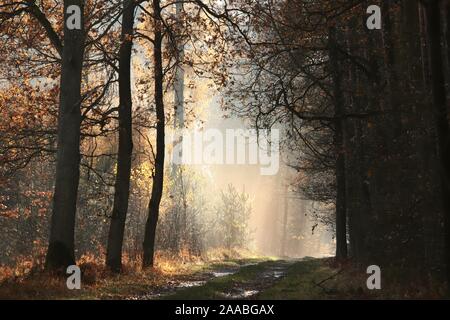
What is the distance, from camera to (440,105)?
9.95 m

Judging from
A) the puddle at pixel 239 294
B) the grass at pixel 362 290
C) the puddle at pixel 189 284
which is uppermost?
the grass at pixel 362 290

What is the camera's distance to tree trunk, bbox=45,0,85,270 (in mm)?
13320

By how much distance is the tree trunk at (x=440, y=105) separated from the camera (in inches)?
391

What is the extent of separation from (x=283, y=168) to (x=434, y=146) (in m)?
73.4

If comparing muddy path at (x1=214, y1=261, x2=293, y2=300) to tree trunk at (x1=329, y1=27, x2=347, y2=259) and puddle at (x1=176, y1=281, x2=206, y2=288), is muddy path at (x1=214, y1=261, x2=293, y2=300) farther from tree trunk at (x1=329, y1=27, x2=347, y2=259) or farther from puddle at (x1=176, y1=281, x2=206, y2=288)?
tree trunk at (x1=329, y1=27, x2=347, y2=259)

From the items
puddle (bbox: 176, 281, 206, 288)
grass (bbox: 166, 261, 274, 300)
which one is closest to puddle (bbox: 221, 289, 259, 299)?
grass (bbox: 166, 261, 274, 300)

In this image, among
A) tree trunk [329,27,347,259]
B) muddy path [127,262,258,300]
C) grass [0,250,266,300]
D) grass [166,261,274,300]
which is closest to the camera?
grass [0,250,266,300]

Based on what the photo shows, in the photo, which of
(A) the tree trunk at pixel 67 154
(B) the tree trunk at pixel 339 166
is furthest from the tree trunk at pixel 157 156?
(B) the tree trunk at pixel 339 166

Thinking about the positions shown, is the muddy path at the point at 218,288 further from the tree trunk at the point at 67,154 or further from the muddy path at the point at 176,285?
the tree trunk at the point at 67,154

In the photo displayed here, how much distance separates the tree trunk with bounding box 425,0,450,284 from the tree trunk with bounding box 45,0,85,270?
806 centimetres

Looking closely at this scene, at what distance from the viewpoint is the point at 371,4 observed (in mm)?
14609

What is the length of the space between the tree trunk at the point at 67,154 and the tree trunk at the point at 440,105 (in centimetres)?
806
